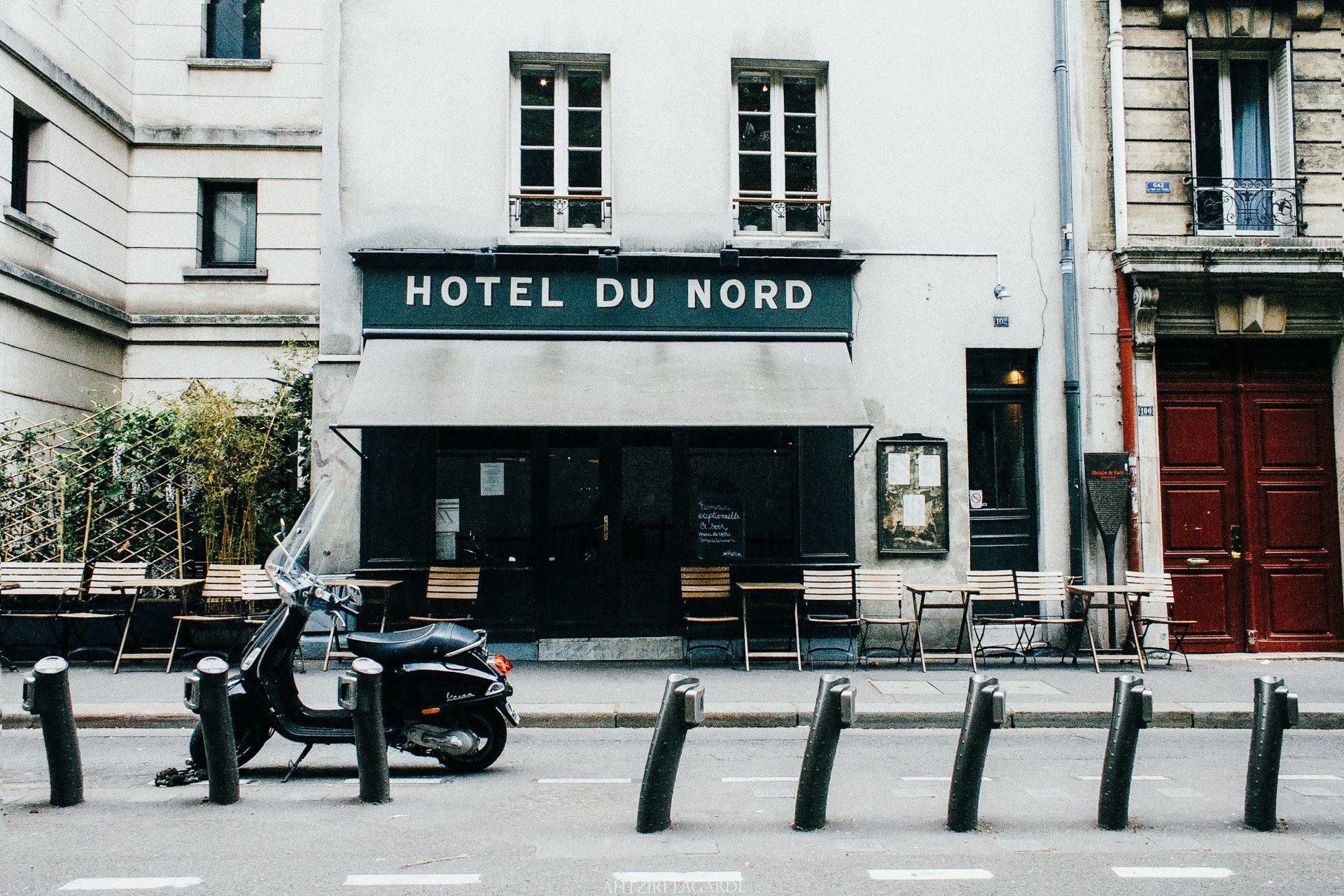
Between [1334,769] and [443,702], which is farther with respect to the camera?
[1334,769]

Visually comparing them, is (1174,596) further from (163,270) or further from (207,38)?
(207,38)

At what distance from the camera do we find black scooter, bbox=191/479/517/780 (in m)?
5.88

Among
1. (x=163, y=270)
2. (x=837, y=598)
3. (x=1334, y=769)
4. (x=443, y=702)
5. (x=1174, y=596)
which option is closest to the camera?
(x=443, y=702)

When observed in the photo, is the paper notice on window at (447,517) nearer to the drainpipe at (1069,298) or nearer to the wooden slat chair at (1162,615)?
the drainpipe at (1069,298)

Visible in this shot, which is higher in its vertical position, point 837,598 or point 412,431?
point 412,431

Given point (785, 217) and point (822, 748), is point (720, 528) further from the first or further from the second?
point (822, 748)

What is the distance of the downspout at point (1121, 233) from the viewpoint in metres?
11.0

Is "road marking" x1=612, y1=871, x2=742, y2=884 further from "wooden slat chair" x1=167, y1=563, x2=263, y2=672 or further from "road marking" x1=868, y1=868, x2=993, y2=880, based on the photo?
"wooden slat chair" x1=167, y1=563, x2=263, y2=672

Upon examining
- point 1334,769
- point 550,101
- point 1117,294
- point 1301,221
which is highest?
point 550,101

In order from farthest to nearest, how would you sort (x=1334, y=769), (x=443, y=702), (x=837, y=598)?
(x=837, y=598)
(x=1334, y=769)
(x=443, y=702)

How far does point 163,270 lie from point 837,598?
1095 cm

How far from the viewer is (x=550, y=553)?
34.7 ft

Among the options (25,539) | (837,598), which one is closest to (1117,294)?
(837,598)

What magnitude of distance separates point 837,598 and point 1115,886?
5.91 metres
